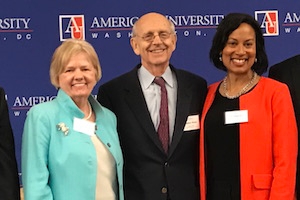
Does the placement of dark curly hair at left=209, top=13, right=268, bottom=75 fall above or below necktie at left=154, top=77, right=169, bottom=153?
above

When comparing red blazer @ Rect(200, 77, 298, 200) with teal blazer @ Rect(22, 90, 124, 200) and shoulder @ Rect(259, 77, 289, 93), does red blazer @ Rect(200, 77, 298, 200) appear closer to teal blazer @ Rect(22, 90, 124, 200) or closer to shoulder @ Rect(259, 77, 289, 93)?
shoulder @ Rect(259, 77, 289, 93)

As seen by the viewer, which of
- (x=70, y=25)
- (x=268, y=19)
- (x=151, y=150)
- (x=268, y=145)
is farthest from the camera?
(x=268, y=19)

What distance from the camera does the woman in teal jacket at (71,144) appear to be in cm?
235

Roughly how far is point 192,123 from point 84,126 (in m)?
0.60

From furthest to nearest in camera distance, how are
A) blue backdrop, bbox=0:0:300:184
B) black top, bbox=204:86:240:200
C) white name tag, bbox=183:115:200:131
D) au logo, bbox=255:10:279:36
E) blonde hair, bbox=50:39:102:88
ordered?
au logo, bbox=255:10:279:36 → blue backdrop, bbox=0:0:300:184 → white name tag, bbox=183:115:200:131 → black top, bbox=204:86:240:200 → blonde hair, bbox=50:39:102:88

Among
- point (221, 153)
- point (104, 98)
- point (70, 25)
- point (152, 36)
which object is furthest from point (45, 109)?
point (70, 25)

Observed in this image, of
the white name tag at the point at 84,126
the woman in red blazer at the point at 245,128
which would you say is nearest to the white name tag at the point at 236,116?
the woman in red blazer at the point at 245,128

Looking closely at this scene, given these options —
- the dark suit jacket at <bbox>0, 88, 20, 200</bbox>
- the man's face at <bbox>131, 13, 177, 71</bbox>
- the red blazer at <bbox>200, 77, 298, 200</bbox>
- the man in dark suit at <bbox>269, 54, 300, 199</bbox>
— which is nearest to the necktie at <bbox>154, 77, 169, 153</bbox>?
the man's face at <bbox>131, 13, 177, 71</bbox>

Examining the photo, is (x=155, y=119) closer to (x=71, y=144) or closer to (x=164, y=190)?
(x=164, y=190)

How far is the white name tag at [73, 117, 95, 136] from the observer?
2.45 metres

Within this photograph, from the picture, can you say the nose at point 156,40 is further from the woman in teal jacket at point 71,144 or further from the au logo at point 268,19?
the au logo at point 268,19

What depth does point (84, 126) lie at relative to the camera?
2.47 meters

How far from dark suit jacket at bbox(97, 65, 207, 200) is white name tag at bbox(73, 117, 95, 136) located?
31 cm

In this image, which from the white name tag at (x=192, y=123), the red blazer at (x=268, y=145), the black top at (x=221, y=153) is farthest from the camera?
the white name tag at (x=192, y=123)
